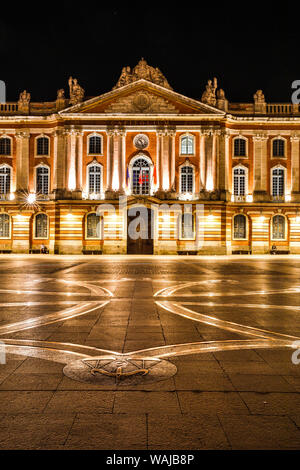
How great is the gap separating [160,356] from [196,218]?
3570 cm

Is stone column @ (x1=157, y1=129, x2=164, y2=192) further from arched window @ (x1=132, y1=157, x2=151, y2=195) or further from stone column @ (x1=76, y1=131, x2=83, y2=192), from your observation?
stone column @ (x1=76, y1=131, x2=83, y2=192)

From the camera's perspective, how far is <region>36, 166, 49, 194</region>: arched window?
142 feet

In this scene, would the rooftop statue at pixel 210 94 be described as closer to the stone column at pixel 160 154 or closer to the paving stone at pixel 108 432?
the stone column at pixel 160 154

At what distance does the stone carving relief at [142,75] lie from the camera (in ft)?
136

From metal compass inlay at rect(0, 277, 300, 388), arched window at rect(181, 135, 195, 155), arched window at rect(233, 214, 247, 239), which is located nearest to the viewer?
metal compass inlay at rect(0, 277, 300, 388)

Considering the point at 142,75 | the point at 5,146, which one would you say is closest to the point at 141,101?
the point at 142,75

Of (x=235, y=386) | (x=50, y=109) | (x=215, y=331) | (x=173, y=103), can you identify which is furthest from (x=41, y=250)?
(x=235, y=386)

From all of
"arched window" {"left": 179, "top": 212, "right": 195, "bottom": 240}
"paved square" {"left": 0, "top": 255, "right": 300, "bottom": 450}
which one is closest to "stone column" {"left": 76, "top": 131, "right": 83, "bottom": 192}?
"arched window" {"left": 179, "top": 212, "right": 195, "bottom": 240}

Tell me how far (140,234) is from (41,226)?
1087 cm

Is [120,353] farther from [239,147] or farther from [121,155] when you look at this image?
[239,147]

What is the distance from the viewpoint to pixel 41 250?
42156 mm

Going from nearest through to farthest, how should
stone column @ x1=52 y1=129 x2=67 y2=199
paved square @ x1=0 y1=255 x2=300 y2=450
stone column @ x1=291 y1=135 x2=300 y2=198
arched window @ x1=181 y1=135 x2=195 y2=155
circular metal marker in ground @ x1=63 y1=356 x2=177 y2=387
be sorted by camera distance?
paved square @ x1=0 y1=255 x2=300 y2=450 < circular metal marker in ground @ x1=63 y1=356 x2=177 y2=387 < arched window @ x1=181 y1=135 x2=195 y2=155 < stone column @ x1=52 y1=129 x2=67 y2=199 < stone column @ x1=291 y1=135 x2=300 y2=198

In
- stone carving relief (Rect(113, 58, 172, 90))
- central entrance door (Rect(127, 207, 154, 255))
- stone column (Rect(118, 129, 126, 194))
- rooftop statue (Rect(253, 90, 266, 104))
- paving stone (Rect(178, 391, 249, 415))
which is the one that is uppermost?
stone carving relief (Rect(113, 58, 172, 90))

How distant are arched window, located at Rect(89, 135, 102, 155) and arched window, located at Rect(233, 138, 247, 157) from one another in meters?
14.5
